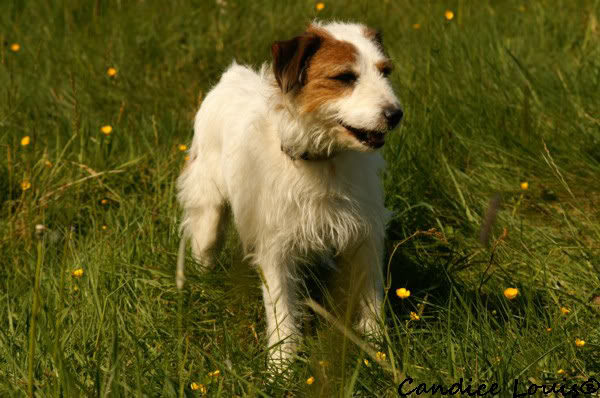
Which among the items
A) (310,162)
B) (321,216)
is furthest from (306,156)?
(321,216)

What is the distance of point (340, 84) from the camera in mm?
2891

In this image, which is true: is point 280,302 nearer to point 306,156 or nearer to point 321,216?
point 321,216

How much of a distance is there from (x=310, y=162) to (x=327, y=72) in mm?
395

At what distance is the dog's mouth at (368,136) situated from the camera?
2838 mm

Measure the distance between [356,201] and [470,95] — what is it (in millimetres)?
1595

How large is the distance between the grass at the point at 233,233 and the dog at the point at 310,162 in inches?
5.7

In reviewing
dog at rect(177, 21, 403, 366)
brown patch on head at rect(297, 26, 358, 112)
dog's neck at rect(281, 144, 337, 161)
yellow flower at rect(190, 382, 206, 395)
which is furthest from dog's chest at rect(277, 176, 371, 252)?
yellow flower at rect(190, 382, 206, 395)

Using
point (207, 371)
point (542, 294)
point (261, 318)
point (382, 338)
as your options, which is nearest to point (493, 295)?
point (542, 294)

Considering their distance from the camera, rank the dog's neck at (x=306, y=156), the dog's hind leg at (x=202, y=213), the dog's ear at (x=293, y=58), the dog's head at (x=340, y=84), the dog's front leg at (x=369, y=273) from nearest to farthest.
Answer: the dog's head at (x=340, y=84), the dog's ear at (x=293, y=58), the dog's neck at (x=306, y=156), the dog's front leg at (x=369, y=273), the dog's hind leg at (x=202, y=213)

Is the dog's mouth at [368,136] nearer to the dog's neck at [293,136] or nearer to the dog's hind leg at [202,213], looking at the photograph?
the dog's neck at [293,136]

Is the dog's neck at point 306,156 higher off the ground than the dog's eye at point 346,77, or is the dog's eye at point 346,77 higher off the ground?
the dog's eye at point 346,77

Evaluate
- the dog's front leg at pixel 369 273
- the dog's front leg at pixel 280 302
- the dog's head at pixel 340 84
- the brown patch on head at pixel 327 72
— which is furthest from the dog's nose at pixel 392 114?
the dog's front leg at pixel 280 302

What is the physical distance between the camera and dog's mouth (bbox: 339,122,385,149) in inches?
112

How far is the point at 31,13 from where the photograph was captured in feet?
19.2
